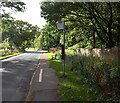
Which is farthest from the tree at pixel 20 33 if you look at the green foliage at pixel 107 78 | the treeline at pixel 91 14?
the green foliage at pixel 107 78

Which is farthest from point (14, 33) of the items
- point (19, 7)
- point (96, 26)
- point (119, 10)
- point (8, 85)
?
point (8, 85)

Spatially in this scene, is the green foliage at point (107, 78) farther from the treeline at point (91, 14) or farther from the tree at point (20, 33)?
the tree at point (20, 33)

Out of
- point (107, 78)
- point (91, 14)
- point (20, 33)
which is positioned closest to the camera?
point (107, 78)

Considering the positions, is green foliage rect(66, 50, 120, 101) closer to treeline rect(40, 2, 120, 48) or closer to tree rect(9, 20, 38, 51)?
treeline rect(40, 2, 120, 48)

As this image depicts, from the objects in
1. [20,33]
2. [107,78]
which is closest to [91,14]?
[107,78]

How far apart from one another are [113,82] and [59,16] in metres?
17.9

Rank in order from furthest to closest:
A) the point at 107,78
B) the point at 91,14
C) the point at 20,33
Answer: the point at 20,33, the point at 91,14, the point at 107,78

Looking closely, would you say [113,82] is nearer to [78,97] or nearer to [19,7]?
[78,97]

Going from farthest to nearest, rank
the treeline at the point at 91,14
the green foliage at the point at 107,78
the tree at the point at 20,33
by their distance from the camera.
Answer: the tree at the point at 20,33, the treeline at the point at 91,14, the green foliage at the point at 107,78

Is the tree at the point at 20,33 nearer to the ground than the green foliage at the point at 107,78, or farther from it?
farther from it

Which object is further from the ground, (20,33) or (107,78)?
(20,33)

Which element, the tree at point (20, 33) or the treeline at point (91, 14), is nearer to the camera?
the treeline at point (91, 14)

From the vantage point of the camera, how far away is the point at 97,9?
29062 mm

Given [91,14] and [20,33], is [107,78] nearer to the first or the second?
[91,14]
